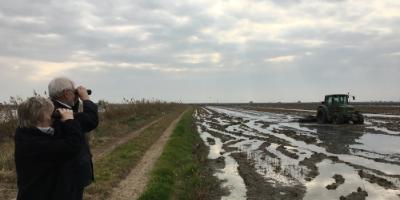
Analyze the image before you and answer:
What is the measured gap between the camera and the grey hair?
4332 mm

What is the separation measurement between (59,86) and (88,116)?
0.38 meters

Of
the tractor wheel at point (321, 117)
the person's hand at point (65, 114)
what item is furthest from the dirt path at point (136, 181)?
the tractor wheel at point (321, 117)

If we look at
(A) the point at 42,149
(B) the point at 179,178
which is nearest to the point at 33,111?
(A) the point at 42,149

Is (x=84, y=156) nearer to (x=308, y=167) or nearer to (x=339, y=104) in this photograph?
(x=308, y=167)

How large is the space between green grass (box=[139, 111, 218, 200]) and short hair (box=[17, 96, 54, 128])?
5239 mm

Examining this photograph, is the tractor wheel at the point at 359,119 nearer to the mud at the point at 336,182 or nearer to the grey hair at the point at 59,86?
the mud at the point at 336,182

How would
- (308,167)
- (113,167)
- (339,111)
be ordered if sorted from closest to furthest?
(113,167) → (308,167) → (339,111)

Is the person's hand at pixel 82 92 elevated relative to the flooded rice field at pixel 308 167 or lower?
elevated

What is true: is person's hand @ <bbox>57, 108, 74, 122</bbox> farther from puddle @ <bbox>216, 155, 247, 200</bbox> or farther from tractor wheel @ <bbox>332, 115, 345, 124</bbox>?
tractor wheel @ <bbox>332, 115, 345, 124</bbox>

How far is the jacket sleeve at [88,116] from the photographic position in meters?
4.23

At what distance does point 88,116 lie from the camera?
14.0ft

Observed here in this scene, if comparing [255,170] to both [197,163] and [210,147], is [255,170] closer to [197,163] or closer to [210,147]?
[197,163]

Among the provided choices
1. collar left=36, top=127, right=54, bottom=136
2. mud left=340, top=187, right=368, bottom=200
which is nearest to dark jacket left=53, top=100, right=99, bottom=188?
collar left=36, top=127, right=54, bottom=136

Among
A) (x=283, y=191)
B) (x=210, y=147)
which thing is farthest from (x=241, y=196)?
(x=210, y=147)
